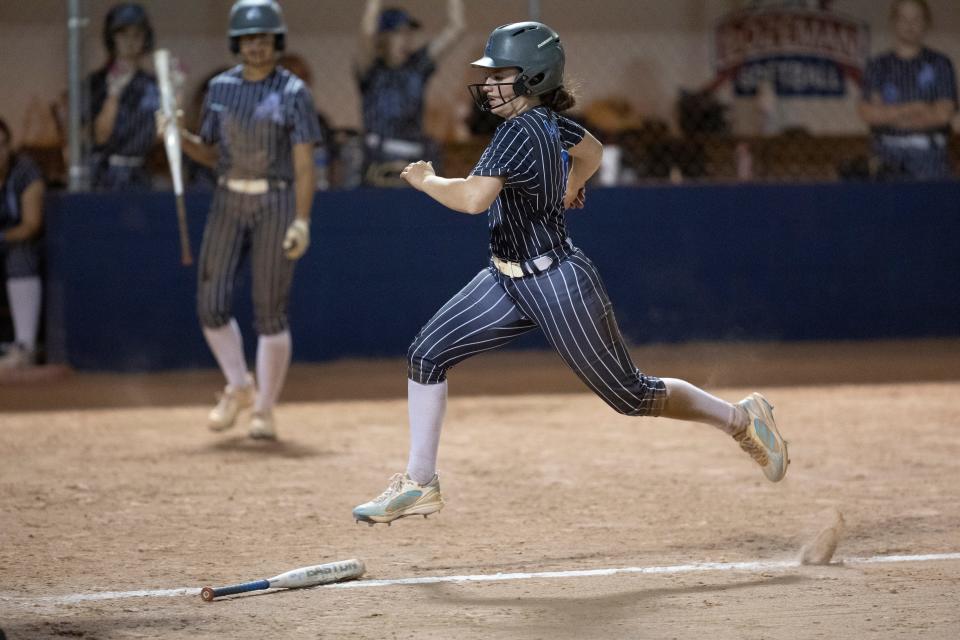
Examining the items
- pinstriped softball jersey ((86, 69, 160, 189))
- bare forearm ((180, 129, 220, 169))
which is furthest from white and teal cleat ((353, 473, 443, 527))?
pinstriped softball jersey ((86, 69, 160, 189))

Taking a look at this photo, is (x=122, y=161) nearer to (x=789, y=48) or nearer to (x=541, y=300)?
(x=541, y=300)

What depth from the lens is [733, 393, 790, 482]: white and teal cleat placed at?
16.6 ft

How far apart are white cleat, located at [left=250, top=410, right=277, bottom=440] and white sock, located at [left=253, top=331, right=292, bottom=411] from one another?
0.03 metres

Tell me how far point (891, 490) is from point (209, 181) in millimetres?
6061

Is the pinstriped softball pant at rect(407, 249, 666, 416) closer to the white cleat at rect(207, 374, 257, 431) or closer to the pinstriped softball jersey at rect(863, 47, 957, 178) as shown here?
the white cleat at rect(207, 374, 257, 431)

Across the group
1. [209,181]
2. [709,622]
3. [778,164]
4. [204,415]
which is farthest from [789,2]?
[709,622]

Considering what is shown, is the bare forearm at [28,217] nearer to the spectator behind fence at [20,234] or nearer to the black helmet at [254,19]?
the spectator behind fence at [20,234]

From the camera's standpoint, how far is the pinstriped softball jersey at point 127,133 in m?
9.62

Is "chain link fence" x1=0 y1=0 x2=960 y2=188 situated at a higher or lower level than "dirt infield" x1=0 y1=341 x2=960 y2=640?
higher

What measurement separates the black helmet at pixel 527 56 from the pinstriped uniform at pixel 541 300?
0.10 m

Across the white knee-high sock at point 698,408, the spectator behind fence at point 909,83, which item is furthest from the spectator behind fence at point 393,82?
the white knee-high sock at point 698,408

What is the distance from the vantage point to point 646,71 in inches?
527

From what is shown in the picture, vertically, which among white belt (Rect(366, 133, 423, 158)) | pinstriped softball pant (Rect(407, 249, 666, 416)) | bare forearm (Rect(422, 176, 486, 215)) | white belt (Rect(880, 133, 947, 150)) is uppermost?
white belt (Rect(880, 133, 947, 150))

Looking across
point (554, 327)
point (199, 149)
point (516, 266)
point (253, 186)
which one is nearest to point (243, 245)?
point (253, 186)
